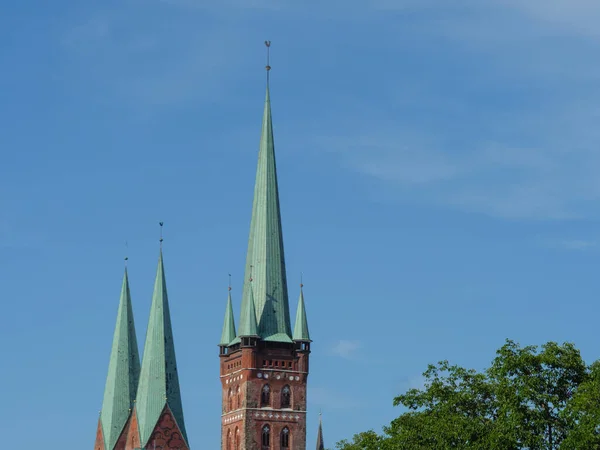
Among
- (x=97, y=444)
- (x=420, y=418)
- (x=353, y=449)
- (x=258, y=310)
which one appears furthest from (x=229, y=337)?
(x=420, y=418)

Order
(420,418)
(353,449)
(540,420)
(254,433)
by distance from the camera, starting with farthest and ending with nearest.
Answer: (254,433)
(353,449)
(420,418)
(540,420)

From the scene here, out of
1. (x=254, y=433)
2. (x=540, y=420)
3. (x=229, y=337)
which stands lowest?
(x=540, y=420)

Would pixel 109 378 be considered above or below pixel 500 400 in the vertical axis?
above

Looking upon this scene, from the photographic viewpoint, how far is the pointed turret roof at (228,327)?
120m

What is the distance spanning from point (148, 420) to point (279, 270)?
14.5m

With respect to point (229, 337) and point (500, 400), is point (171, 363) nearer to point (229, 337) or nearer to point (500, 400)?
point (229, 337)

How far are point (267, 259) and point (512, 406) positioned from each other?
49.8m

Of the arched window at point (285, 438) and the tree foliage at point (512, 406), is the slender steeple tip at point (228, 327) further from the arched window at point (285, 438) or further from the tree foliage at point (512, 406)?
the tree foliage at point (512, 406)

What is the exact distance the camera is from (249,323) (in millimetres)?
115688

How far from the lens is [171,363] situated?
119 m

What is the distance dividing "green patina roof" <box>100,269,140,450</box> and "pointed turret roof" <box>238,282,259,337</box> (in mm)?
10290

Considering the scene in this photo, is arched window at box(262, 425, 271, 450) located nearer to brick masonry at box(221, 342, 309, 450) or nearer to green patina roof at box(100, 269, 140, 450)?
brick masonry at box(221, 342, 309, 450)

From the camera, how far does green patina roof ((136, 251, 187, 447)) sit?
11769 centimetres

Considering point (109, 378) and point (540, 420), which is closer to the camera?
point (540, 420)
